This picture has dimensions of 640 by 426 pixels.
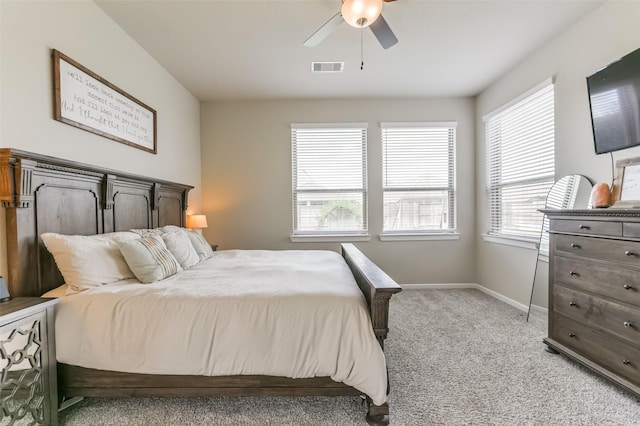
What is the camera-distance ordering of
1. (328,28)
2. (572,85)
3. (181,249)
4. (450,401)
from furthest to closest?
(572,85), (181,249), (328,28), (450,401)

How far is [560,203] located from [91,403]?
4.05m

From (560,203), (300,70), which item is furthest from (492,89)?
(300,70)

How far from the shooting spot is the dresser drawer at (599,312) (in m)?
1.78

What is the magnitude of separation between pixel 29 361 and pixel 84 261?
556 millimetres

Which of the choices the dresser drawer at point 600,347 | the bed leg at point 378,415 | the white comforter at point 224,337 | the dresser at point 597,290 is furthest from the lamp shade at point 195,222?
the dresser drawer at point 600,347

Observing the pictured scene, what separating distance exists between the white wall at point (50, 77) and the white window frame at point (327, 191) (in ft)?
5.49

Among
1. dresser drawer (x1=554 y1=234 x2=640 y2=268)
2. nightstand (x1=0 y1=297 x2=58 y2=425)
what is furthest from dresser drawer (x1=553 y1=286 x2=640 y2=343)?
nightstand (x1=0 y1=297 x2=58 y2=425)

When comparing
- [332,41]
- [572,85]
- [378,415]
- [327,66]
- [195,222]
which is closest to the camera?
[378,415]

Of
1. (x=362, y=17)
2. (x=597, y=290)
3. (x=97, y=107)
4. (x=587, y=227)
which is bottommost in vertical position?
(x=597, y=290)

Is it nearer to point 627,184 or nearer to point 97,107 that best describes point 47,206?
point 97,107

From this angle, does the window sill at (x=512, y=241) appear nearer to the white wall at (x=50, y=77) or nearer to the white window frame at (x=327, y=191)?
the white window frame at (x=327, y=191)

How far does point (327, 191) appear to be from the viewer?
4.38 metres

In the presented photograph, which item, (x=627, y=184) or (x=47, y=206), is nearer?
(x=47, y=206)

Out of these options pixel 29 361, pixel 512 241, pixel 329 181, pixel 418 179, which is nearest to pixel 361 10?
pixel 329 181
